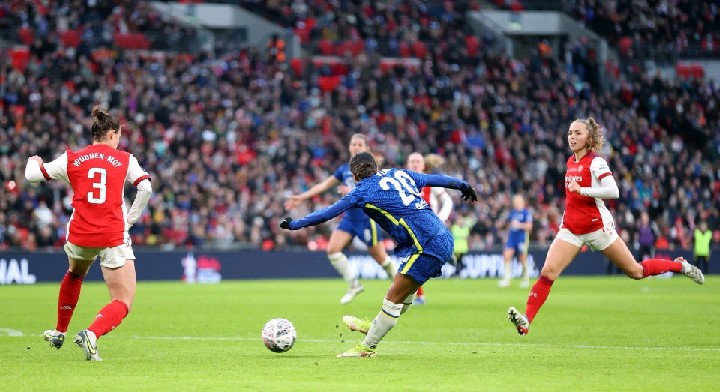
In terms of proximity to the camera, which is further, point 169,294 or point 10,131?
point 10,131

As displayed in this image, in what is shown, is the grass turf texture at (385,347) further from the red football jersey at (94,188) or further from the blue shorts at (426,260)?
the red football jersey at (94,188)

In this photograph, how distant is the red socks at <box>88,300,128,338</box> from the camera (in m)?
11.3

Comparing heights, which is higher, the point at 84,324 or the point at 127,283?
the point at 127,283

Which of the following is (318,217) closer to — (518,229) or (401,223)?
(401,223)

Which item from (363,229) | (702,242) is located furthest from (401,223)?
(702,242)

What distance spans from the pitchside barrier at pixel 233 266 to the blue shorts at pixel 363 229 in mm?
13599

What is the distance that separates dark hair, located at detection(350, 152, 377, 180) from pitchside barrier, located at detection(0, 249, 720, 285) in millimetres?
21941

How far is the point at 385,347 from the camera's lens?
13.2 meters

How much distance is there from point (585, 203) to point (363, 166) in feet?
10.9

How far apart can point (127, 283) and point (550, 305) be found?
11.6 meters

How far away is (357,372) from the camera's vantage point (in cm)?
1048

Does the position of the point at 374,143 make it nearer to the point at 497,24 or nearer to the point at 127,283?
the point at 497,24

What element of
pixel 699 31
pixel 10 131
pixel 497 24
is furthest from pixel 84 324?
pixel 699 31

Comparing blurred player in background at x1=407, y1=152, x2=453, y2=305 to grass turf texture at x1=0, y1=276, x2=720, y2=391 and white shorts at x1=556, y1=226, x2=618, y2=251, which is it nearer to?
grass turf texture at x1=0, y1=276, x2=720, y2=391
